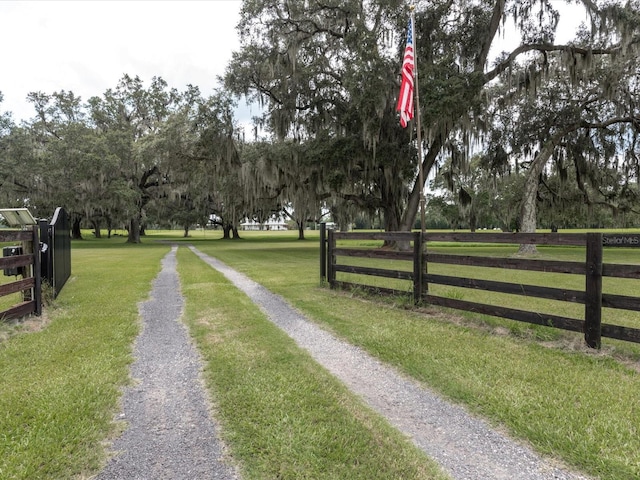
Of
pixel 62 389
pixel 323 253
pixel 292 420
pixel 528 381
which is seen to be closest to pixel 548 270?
pixel 528 381

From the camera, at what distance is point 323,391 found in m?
3.26

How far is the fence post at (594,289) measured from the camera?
4.19m

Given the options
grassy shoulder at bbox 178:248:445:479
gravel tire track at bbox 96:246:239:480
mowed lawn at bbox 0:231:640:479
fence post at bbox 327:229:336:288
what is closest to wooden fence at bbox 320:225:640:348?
mowed lawn at bbox 0:231:640:479

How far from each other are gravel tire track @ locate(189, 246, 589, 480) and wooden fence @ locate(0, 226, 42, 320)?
4268 mm

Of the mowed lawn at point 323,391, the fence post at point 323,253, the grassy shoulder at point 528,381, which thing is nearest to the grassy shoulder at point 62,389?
the mowed lawn at point 323,391

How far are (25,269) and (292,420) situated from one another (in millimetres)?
5889

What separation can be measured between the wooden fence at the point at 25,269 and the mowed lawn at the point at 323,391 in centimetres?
44

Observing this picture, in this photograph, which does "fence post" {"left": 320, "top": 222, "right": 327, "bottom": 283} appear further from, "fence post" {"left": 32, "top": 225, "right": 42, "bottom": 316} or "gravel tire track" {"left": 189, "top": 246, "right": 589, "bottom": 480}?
"fence post" {"left": 32, "top": 225, "right": 42, "bottom": 316}

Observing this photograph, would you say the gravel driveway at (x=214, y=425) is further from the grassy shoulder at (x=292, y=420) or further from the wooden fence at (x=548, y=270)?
the wooden fence at (x=548, y=270)

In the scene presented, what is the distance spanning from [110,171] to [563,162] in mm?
30367

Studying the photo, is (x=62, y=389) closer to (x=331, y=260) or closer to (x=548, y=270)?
(x=548, y=270)

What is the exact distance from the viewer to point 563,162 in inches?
859

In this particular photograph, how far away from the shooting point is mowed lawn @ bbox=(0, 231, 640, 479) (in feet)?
7.58

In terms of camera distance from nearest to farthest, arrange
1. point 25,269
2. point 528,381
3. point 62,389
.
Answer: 1. point 62,389
2. point 528,381
3. point 25,269
